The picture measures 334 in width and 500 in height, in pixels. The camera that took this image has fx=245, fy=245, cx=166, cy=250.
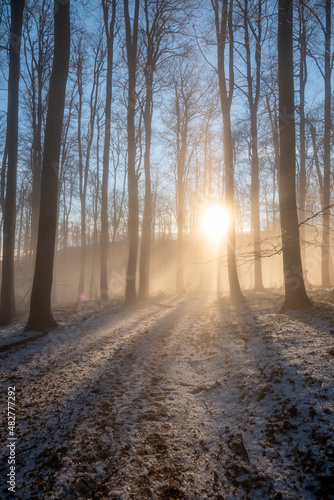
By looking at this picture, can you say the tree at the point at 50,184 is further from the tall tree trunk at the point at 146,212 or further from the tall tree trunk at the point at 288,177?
the tall tree trunk at the point at 146,212

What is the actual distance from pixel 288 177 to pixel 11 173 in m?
8.42

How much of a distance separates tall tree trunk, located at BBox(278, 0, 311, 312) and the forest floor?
0.88m

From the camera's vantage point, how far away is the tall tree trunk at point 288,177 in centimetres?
597

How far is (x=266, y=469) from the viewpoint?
2.04 metres

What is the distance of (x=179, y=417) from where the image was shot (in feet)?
9.58

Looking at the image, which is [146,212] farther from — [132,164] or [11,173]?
[11,173]

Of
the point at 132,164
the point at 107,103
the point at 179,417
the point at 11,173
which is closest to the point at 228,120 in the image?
the point at 132,164

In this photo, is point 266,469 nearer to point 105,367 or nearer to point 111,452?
point 111,452

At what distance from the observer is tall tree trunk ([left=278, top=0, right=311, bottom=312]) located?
5969 mm

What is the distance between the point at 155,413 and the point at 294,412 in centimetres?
155

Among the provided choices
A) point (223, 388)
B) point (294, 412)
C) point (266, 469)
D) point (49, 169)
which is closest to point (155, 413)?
point (223, 388)

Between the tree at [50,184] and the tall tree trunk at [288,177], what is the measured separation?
5675 mm

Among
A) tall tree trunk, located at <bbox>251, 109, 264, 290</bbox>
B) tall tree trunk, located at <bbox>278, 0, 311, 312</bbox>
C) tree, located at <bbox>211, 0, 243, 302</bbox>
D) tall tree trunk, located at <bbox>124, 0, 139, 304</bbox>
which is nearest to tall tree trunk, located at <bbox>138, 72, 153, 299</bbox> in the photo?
tall tree trunk, located at <bbox>124, 0, 139, 304</bbox>

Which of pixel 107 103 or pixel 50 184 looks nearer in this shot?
pixel 50 184
